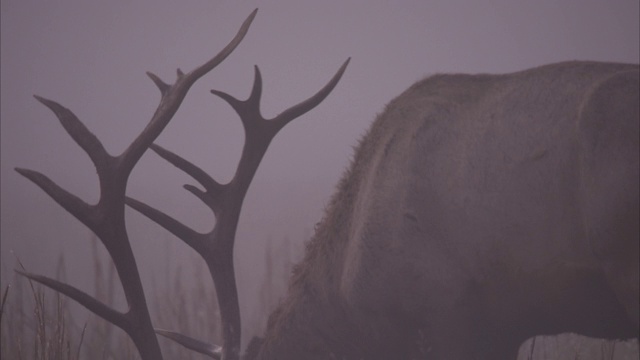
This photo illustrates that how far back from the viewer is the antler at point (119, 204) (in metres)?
2.44

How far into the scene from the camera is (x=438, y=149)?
231 centimetres

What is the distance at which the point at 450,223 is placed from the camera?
2240 mm

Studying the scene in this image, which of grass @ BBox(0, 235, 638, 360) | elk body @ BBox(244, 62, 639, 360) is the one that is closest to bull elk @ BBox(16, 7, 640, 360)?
elk body @ BBox(244, 62, 639, 360)

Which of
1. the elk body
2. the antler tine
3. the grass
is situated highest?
the antler tine

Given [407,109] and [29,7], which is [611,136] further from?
[29,7]

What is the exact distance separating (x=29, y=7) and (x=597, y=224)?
93362 mm

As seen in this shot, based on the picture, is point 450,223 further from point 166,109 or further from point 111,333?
point 111,333

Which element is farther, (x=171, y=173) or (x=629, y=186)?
(x=171, y=173)

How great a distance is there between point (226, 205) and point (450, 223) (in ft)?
3.67

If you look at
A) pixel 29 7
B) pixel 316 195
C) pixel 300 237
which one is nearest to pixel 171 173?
pixel 316 195

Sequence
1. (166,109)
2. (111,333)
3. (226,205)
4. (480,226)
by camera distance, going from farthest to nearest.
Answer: (111,333) < (226,205) < (166,109) < (480,226)

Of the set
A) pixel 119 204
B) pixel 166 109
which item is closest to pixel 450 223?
pixel 166 109

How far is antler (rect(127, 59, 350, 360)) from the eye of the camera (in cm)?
276

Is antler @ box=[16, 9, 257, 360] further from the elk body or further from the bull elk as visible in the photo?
the elk body
